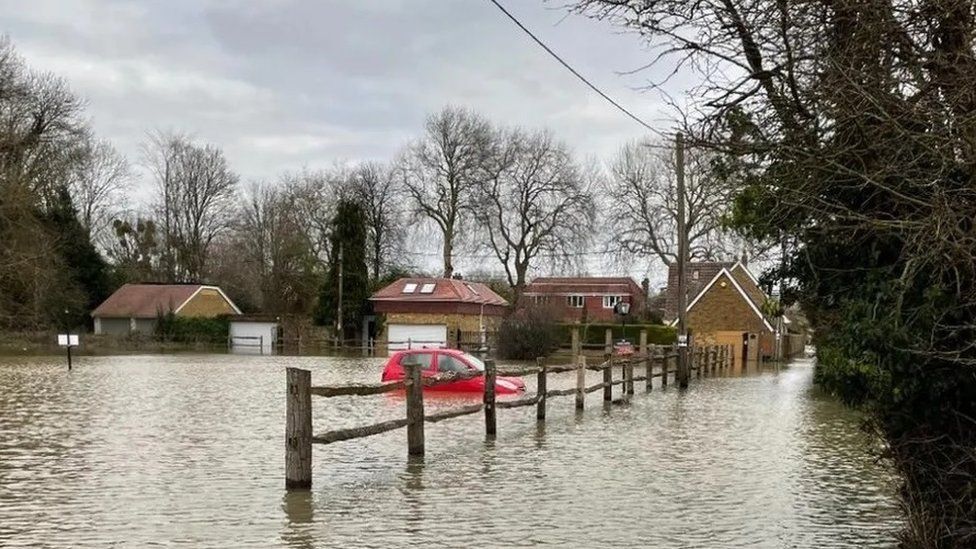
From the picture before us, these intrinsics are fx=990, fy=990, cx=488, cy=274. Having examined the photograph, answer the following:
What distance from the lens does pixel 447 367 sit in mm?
22281

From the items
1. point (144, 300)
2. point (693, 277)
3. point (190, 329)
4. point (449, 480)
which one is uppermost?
point (693, 277)

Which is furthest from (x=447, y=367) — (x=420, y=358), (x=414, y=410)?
(x=414, y=410)

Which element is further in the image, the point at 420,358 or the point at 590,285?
the point at 590,285

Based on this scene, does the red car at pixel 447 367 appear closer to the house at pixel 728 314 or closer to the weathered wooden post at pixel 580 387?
the weathered wooden post at pixel 580 387

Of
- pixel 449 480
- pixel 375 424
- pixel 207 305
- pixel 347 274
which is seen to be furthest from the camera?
pixel 207 305

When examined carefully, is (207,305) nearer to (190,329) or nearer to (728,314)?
(190,329)

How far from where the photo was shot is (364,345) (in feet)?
191

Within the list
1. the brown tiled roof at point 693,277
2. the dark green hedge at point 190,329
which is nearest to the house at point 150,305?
the dark green hedge at point 190,329

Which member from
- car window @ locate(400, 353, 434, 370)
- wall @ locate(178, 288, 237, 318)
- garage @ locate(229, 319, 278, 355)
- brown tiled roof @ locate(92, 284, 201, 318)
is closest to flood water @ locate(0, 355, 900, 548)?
car window @ locate(400, 353, 434, 370)

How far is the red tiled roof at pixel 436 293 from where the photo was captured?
59188 millimetres

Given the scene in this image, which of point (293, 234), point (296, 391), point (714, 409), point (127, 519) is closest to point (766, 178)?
point (296, 391)

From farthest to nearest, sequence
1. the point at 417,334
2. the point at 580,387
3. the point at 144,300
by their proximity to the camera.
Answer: the point at 144,300, the point at 417,334, the point at 580,387

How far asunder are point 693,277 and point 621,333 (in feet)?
21.3

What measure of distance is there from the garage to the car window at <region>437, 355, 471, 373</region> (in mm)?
42024
